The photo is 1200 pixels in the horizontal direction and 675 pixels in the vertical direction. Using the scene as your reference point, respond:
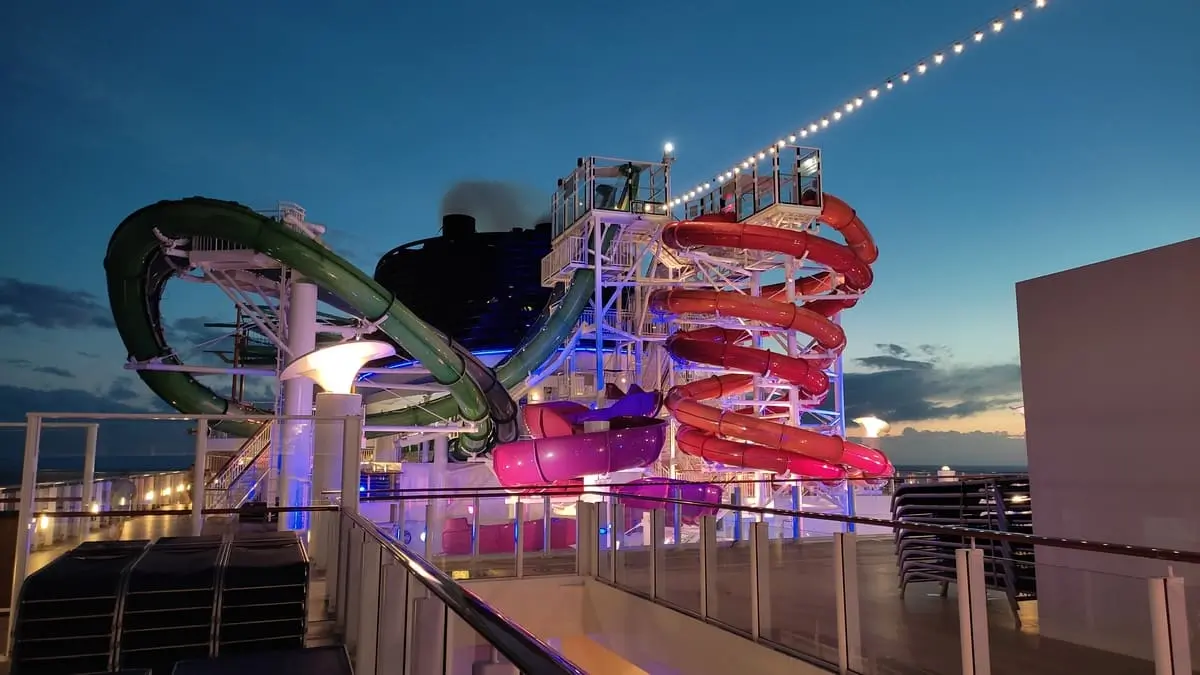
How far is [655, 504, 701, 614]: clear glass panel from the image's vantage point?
6.60 metres

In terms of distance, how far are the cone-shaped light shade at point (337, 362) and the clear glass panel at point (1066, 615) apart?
7.26m

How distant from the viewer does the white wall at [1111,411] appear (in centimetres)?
488

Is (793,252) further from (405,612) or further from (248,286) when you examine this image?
(405,612)

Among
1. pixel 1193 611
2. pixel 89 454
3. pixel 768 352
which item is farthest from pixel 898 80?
pixel 89 454

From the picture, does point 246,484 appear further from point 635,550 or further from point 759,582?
point 759,582

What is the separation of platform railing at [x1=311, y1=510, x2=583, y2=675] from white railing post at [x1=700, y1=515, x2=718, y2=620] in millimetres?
2613

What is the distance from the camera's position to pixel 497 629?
1545mm

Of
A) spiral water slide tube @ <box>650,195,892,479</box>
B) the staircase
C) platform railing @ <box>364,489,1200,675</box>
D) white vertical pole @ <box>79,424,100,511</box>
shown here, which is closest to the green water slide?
the staircase

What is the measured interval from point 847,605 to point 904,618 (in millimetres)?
316

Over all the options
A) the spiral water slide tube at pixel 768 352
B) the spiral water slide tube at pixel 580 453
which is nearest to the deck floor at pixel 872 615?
the spiral water slide tube at pixel 580 453

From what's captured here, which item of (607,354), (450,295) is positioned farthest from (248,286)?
(450,295)

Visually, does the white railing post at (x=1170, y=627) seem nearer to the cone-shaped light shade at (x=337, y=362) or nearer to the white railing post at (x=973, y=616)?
the white railing post at (x=973, y=616)

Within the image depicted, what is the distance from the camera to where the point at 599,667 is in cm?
915

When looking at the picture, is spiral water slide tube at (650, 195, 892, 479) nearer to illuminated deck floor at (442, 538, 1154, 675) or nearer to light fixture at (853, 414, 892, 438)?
light fixture at (853, 414, 892, 438)
